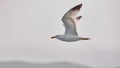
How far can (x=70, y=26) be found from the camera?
1641 mm

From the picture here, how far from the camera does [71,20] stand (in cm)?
164

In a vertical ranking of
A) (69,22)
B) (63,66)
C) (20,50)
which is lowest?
(63,66)

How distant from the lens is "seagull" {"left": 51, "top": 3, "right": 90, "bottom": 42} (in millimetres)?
1643

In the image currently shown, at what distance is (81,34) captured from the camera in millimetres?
1653

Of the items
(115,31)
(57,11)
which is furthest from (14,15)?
(115,31)

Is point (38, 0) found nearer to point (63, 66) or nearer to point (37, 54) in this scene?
point (37, 54)

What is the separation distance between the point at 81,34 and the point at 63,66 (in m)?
0.25

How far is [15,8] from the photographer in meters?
1.78

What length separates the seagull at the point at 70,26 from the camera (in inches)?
64.7

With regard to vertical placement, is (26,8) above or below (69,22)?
above

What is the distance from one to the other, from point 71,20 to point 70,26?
0.14ft

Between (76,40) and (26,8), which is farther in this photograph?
(26,8)

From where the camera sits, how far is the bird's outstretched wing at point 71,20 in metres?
1.64

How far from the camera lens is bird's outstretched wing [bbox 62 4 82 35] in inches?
64.7
